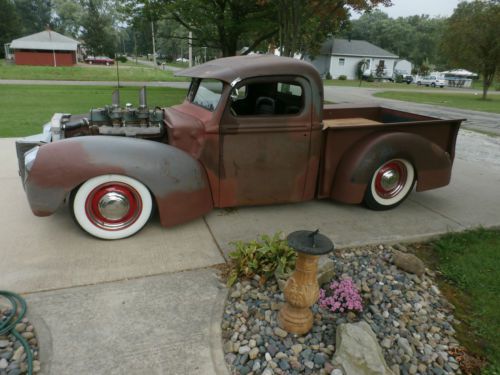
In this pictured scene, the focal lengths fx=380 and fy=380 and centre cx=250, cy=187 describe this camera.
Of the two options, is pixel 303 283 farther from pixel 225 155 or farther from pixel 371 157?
pixel 371 157

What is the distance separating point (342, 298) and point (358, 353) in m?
0.58

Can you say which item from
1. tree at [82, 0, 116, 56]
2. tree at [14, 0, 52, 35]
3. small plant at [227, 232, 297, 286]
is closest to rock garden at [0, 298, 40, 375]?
small plant at [227, 232, 297, 286]

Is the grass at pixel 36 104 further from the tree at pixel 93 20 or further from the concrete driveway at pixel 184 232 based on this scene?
the tree at pixel 93 20

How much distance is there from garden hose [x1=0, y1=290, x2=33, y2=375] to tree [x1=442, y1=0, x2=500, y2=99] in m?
26.5

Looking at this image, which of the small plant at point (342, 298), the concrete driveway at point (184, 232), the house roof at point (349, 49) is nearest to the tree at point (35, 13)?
the house roof at point (349, 49)

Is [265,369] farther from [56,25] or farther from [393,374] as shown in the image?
[56,25]

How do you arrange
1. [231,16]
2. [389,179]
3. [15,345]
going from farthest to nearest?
[231,16], [389,179], [15,345]

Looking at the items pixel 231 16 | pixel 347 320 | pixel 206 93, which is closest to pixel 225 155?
pixel 206 93

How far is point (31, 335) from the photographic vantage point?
2.31 meters

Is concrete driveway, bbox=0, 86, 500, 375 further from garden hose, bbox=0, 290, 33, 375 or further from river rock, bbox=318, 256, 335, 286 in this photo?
river rock, bbox=318, 256, 335, 286

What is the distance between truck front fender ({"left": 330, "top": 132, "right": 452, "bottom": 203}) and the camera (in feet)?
13.3

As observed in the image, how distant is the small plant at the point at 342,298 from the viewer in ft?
8.54

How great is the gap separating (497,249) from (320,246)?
248cm

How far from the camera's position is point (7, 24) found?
48.8 metres
